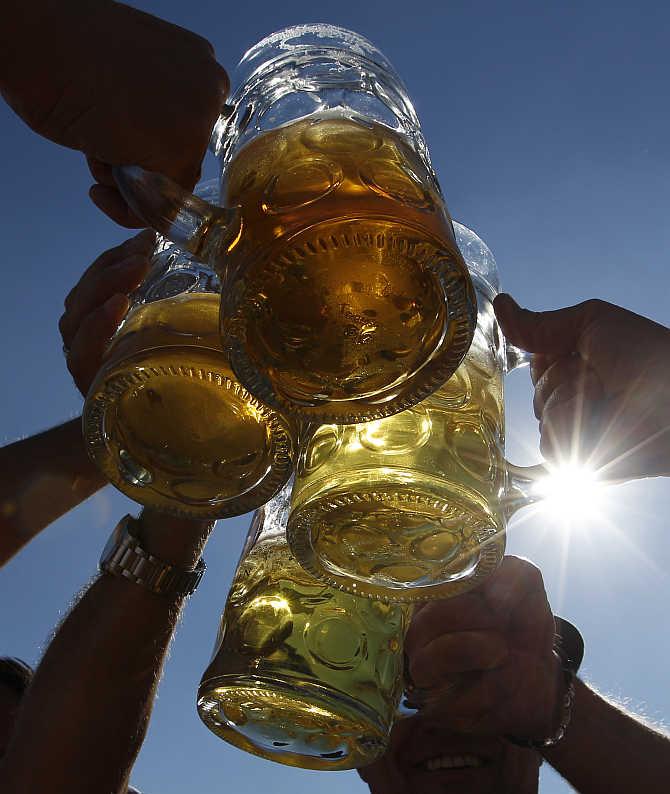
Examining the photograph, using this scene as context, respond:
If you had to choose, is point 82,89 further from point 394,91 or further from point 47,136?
point 394,91

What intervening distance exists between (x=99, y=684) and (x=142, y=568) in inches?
8.8

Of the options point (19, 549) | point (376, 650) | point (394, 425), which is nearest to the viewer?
point (394, 425)

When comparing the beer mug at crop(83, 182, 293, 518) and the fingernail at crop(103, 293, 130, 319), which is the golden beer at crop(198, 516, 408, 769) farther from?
the fingernail at crop(103, 293, 130, 319)

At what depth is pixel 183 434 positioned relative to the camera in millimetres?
591

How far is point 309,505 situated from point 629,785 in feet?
3.36

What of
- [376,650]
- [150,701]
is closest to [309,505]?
[376,650]

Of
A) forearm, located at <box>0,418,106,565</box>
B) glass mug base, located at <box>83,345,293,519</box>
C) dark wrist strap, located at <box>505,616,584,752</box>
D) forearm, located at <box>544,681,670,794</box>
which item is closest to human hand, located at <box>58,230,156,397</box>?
glass mug base, located at <box>83,345,293,519</box>

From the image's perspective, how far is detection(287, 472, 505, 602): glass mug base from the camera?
0.57 m

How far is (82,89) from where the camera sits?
1.72 ft

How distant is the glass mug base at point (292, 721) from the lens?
25.5 inches

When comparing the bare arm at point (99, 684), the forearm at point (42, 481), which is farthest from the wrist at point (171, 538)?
the forearm at point (42, 481)

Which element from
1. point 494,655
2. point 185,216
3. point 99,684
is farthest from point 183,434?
point 99,684

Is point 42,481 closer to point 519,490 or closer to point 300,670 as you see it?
point 300,670

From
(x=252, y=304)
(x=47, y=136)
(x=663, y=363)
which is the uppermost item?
(x=663, y=363)
